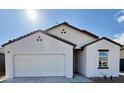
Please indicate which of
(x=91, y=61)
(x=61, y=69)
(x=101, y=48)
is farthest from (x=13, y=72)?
(x=101, y=48)

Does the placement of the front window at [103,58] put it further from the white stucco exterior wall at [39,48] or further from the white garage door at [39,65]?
the white garage door at [39,65]

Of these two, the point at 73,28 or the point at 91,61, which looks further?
the point at 73,28

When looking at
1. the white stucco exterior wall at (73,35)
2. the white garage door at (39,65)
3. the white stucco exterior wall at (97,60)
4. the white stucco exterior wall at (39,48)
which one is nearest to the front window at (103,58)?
the white stucco exterior wall at (97,60)

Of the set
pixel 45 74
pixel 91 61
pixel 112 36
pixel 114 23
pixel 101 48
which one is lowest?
pixel 45 74

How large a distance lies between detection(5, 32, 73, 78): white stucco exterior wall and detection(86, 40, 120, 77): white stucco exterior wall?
142 cm

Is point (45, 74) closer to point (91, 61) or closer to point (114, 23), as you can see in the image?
point (91, 61)

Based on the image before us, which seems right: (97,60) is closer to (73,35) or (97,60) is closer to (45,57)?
(73,35)

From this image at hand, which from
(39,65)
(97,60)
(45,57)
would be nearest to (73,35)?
(97,60)

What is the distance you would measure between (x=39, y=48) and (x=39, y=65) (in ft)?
3.99

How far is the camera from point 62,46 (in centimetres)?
1179

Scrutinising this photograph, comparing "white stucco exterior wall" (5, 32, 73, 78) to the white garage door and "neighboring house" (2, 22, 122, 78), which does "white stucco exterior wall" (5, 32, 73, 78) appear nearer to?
"neighboring house" (2, 22, 122, 78)

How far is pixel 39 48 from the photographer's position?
1166cm

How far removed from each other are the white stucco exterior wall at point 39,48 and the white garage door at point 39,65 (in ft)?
0.99
